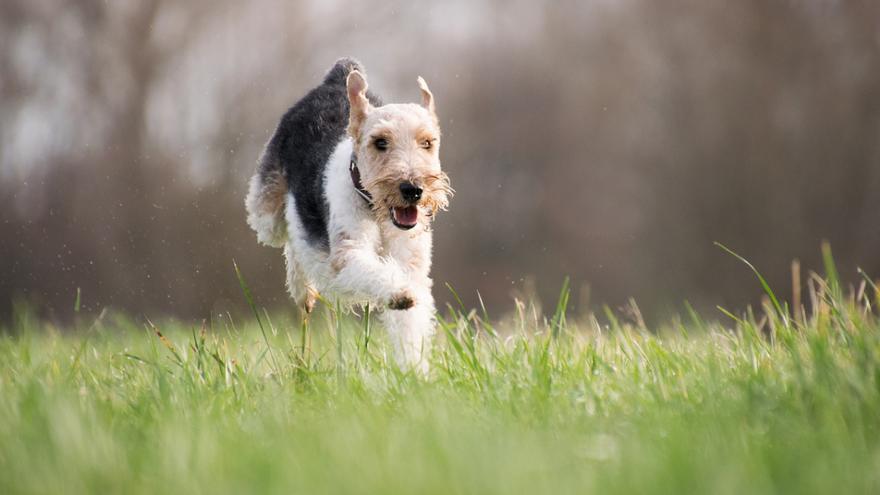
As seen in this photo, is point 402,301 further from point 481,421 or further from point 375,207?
point 481,421

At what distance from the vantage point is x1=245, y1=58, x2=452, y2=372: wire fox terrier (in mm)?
3498

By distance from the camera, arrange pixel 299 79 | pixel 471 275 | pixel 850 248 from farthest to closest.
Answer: pixel 471 275, pixel 850 248, pixel 299 79

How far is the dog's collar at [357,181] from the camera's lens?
3.73 meters

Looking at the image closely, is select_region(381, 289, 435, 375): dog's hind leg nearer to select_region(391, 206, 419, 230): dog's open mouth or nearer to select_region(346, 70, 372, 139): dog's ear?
select_region(391, 206, 419, 230): dog's open mouth

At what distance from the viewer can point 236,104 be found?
10.8 metres

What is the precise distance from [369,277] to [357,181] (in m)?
0.57

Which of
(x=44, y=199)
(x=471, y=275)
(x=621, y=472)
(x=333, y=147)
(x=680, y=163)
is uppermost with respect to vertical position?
(x=333, y=147)

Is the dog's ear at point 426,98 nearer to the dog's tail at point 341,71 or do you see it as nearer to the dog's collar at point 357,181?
the dog's collar at point 357,181

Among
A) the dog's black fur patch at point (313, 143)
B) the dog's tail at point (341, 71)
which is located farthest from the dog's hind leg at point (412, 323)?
the dog's tail at point (341, 71)

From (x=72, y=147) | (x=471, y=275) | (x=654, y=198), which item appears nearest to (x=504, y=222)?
(x=471, y=275)

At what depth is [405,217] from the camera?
3607 millimetres

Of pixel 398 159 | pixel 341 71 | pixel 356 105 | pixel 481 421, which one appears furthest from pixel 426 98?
pixel 481 421

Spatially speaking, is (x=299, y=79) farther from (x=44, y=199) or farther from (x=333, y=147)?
(x=333, y=147)

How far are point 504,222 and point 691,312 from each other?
13.2 m
